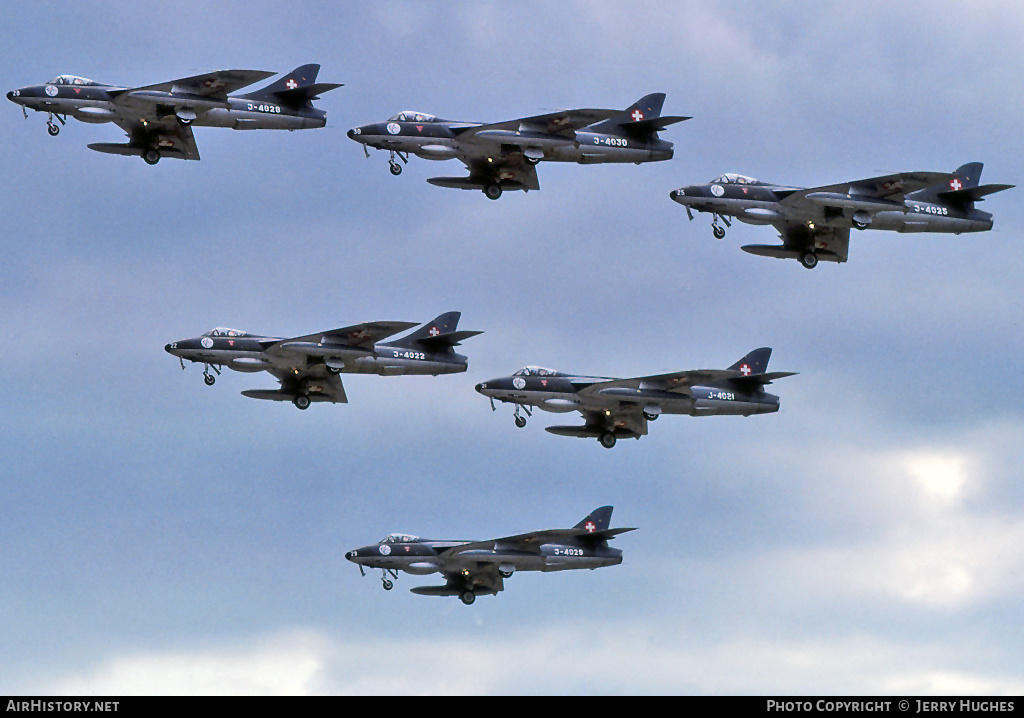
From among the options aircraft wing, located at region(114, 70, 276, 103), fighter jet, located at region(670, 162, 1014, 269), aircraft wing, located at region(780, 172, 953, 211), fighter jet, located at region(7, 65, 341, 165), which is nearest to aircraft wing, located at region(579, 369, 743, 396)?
fighter jet, located at region(670, 162, 1014, 269)

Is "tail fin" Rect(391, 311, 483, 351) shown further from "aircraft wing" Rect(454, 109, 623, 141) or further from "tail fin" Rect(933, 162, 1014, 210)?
"tail fin" Rect(933, 162, 1014, 210)

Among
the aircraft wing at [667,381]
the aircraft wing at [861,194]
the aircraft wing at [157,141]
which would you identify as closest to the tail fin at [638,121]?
the aircraft wing at [861,194]

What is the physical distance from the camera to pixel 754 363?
123m

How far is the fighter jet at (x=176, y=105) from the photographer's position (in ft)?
383

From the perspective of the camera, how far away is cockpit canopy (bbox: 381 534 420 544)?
432ft

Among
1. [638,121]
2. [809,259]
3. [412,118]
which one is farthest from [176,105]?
[809,259]

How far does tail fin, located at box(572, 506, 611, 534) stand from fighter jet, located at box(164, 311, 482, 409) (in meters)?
15.3

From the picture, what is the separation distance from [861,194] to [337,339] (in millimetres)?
32763

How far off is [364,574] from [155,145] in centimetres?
3226

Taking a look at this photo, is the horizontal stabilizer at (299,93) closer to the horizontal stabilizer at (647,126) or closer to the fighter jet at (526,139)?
the fighter jet at (526,139)
